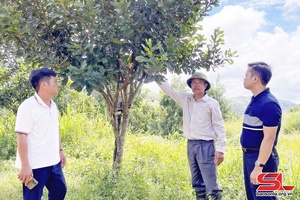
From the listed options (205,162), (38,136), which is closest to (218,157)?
(205,162)

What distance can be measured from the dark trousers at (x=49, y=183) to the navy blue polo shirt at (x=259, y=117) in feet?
5.94

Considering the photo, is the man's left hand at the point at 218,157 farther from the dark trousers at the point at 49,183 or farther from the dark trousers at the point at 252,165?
the dark trousers at the point at 49,183

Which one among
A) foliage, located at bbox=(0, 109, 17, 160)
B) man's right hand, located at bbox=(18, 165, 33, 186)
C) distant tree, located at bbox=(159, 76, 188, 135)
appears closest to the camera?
man's right hand, located at bbox=(18, 165, 33, 186)

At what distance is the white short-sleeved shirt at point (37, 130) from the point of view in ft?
7.72

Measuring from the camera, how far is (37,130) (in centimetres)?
243

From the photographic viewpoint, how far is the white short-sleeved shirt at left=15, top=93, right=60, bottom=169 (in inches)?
92.7

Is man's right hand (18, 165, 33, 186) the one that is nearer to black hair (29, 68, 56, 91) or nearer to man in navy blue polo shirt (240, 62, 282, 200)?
black hair (29, 68, 56, 91)

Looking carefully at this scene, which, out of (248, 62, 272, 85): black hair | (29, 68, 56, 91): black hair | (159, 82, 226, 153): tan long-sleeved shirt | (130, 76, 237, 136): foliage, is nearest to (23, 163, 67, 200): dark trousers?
(29, 68, 56, 91): black hair

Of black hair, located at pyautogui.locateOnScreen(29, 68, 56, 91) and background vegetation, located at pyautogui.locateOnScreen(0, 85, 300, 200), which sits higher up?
black hair, located at pyautogui.locateOnScreen(29, 68, 56, 91)

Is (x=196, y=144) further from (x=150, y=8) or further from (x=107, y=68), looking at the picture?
(x=150, y=8)

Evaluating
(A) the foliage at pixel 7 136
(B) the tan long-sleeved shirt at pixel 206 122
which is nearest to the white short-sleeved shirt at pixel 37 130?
(B) the tan long-sleeved shirt at pixel 206 122

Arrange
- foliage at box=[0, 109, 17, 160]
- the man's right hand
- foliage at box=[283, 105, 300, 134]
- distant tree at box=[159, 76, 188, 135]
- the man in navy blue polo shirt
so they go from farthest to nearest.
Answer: foliage at box=[283, 105, 300, 134], distant tree at box=[159, 76, 188, 135], foliage at box=[0, 109, 17, 160], the man in navy blue polo shirt, the man's right hand

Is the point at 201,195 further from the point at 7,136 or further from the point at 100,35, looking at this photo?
the point at 7,136

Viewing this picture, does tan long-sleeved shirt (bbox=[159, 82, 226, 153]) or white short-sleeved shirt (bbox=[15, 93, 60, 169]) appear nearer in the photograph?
white short-sleeved shirt (bbox=[15, 93, 60, 169])
